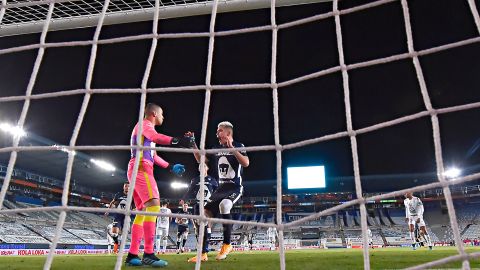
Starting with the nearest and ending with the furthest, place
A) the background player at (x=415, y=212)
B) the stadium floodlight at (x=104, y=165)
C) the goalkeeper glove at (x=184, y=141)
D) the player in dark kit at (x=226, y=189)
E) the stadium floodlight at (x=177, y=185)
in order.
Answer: the goalkeeper glove at (x=184, y=141) < the player in dark kit at (x=226, y=189) < the background player at (x=415, y=212) < the stadium floodlight at (x=104, y=165) < the stadium floodlight at (x=177, y=185)

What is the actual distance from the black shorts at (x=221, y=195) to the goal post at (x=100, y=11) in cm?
229

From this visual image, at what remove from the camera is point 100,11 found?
152 inches

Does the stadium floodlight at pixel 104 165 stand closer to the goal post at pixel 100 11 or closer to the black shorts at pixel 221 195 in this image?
the black shorts at pixel 221 195

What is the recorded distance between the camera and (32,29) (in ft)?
13.1

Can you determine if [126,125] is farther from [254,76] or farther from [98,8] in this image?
[98,8]

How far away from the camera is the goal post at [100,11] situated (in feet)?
11.8

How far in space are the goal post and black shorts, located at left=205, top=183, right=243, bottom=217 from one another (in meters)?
2.29

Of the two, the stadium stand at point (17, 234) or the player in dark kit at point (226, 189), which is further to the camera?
the stadium stand at point (17, 234)

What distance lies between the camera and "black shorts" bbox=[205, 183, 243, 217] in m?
5.23

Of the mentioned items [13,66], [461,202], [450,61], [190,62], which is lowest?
[461,202]

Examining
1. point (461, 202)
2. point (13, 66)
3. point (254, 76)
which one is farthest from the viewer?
point (461, 202)

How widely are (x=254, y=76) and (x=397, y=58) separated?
18524mm

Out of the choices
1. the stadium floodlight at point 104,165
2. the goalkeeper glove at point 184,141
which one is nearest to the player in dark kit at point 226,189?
the goalkeeper glove at point 184,141

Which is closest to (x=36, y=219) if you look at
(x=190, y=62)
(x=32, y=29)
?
(x=190, y=62)
